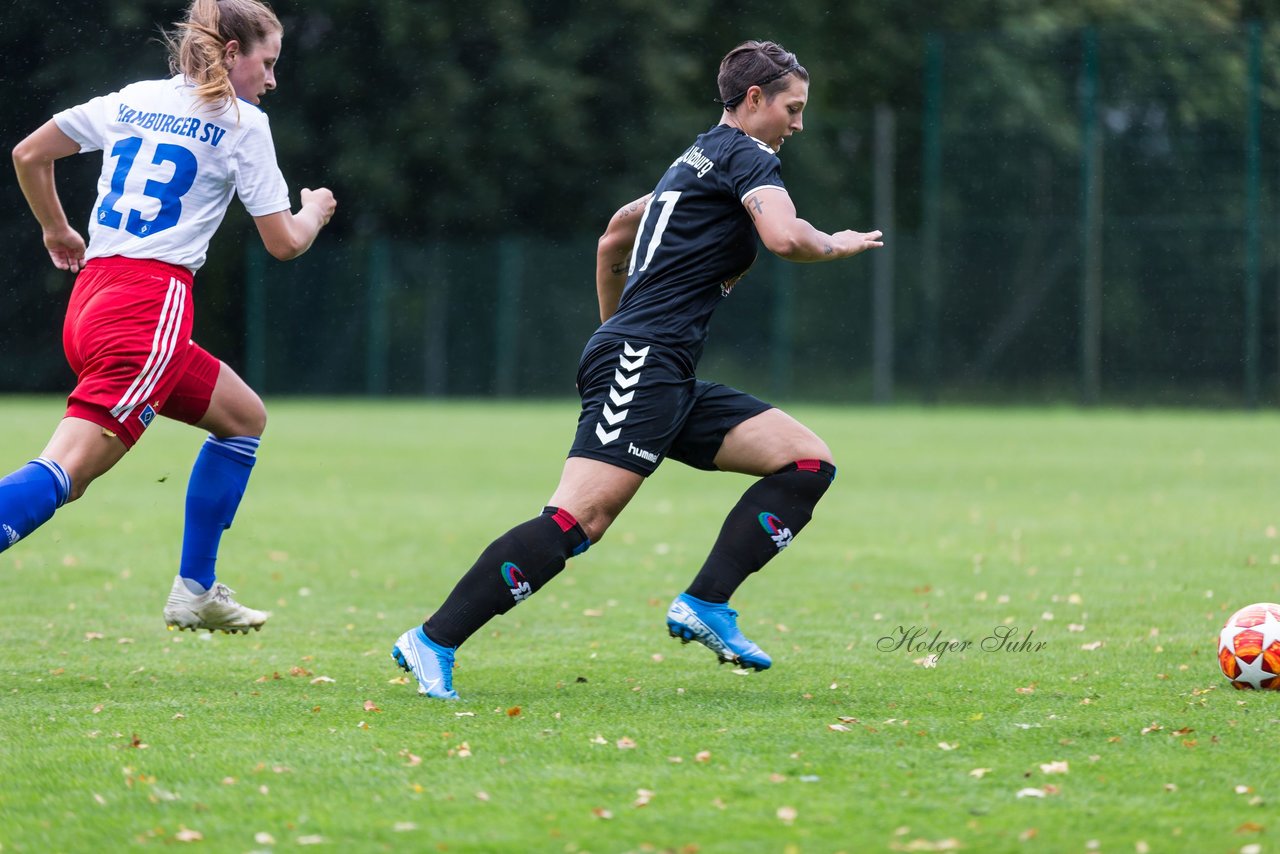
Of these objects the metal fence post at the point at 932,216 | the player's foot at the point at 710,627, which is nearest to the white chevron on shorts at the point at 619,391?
the player's foot at the point at 710,627

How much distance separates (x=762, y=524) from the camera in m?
5.52

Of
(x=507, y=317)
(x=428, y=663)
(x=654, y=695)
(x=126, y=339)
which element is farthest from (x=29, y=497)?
(x=507, y=317)

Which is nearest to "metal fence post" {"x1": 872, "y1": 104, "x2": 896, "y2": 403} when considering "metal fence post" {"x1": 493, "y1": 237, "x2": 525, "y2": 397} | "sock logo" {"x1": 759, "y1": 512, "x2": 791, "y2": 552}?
"metal fence post" {"x1": 493, "y1": 237, "x2": 525, "y2": 397}

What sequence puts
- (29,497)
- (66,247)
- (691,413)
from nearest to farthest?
(29,497)
(691,413)
(66,247)

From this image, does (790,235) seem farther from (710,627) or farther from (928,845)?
(928,845)

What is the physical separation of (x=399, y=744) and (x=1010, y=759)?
1.63 metres

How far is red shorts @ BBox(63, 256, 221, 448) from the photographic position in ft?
17.0

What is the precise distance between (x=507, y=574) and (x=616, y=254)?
133 centimetres

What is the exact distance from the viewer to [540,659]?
6250 millimetres

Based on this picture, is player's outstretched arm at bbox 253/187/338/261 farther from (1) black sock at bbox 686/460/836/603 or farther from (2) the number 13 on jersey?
(1) black sock at bbox 686/460/836/603

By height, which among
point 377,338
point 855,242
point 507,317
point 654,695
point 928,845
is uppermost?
point 855,242

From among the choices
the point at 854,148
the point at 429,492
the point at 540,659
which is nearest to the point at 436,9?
the point at 854,148

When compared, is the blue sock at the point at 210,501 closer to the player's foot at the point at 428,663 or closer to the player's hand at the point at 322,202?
the player's hand at the point at 322,202

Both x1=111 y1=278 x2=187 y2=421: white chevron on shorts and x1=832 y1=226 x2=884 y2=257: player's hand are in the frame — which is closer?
x1=832 y1=226 x2=884 y2=257: player's hand
